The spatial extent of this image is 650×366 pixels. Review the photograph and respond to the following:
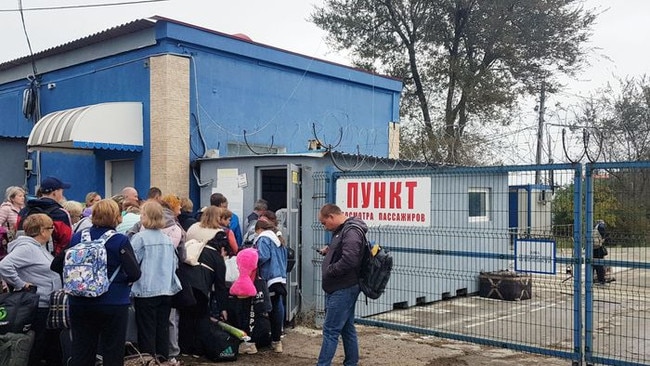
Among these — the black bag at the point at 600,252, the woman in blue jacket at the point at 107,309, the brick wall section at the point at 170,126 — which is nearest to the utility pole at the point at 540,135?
the black bag at the point at 600,252

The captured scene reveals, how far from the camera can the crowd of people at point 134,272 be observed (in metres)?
5.35

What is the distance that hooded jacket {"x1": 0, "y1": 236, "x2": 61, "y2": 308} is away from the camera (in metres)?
6.06

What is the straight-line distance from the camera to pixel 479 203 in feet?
32.5

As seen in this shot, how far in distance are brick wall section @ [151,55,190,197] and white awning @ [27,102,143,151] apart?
1.37 feet

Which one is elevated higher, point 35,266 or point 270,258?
point 35,266

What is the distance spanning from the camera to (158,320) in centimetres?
644

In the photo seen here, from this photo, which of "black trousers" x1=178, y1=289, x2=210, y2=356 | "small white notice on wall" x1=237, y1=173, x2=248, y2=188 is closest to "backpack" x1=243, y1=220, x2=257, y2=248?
"black trousers" x1=178, y1=289, x2=210, y2=356

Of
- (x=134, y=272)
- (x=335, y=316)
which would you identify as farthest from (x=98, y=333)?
(x=335, y=316)

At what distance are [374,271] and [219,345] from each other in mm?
2193

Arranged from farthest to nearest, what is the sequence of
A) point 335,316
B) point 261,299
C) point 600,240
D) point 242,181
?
point 242,181, point 261,299, point 600,240, point 335,316

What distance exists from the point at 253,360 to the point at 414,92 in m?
23.0

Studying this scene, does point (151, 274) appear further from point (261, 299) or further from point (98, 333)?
point (261, 299)

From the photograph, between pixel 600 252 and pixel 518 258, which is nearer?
pixel 600 252

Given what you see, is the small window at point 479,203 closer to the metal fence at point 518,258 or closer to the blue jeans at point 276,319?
the metal fence at point 518,258
